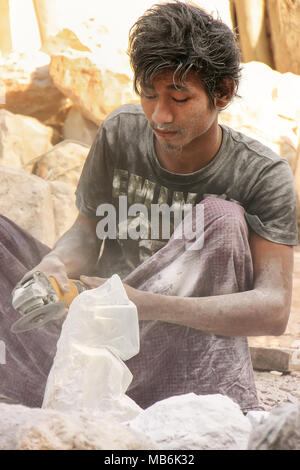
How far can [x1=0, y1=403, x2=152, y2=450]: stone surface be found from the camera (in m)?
1.70

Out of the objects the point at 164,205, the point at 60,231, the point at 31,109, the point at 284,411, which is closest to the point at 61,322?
the point at 164,205

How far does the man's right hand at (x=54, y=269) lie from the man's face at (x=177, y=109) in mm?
509

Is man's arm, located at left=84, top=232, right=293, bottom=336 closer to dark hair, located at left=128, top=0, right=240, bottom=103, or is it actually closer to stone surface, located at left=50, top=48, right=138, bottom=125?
dark hair, located at left=128, top=0, right=240, bottom=103

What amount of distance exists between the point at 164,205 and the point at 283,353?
93 centimetres

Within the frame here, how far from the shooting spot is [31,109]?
5.42 m

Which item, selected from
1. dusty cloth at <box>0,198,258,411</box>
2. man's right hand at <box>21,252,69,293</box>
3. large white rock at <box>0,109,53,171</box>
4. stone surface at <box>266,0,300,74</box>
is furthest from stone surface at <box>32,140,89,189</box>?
dusty cloth at <box>0,198,258,411</box>

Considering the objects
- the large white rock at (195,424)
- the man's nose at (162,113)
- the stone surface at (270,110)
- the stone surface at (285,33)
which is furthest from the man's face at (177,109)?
the stone surface at (285,33)

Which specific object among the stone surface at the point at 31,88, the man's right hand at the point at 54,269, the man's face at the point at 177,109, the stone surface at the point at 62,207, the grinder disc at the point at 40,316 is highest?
the man's face at the point at 177,109

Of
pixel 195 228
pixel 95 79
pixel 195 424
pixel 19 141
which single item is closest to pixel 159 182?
pixel 195 228

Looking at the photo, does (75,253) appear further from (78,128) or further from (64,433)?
(78,128)

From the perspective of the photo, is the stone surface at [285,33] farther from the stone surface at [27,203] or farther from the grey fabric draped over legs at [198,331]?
the grey fabric draped over legs at [198,331]

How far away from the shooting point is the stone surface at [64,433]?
1.70 meters

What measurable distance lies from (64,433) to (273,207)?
3.35ft

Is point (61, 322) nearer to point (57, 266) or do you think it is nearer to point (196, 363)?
point (57, 266)
